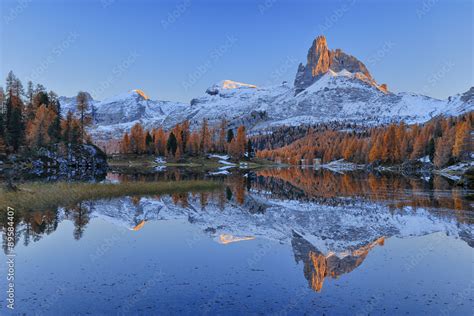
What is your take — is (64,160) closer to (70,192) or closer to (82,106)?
(82,106)

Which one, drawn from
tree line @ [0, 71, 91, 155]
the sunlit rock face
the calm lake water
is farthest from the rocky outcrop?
the sunlit rock face

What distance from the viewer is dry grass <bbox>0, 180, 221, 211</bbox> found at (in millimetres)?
37188

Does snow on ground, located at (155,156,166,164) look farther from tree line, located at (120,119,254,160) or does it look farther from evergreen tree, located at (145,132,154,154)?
evergreen tree, located at (145,132,154,154)

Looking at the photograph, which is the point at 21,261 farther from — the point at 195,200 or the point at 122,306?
the point at 195,200

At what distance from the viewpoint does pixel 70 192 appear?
45.2 meters

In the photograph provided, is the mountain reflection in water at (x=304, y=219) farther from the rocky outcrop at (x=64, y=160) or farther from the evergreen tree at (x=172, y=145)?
the evergreen tree at (x=172, y=145)

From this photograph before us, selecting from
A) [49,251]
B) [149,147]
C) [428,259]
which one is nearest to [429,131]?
[149,147]

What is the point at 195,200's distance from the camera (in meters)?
48.2

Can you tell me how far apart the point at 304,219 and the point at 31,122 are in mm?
92140

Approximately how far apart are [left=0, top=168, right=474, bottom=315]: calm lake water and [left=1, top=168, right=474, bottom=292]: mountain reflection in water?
0.36 feet

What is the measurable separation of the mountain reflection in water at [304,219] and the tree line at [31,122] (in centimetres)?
6236

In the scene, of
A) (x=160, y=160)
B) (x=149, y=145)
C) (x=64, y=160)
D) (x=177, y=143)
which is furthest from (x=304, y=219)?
(x=149, y=145)

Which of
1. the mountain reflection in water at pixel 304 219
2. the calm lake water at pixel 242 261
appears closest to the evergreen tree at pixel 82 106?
the mountain reflection in water at pixel 304 219

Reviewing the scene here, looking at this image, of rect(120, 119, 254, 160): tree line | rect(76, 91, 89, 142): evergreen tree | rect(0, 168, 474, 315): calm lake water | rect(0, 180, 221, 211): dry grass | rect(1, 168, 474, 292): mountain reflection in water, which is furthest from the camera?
rect(120, 119, 254, 160): tree line
